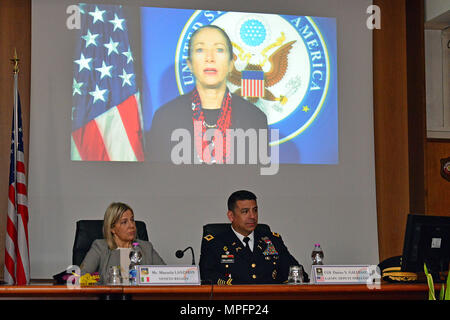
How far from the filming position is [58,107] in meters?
4.52

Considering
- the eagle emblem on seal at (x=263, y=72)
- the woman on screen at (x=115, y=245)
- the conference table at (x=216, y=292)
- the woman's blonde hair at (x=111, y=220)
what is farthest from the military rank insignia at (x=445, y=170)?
the woman's blonde hair at (x=111, y=220)

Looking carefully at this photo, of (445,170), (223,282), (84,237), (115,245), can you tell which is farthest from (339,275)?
(445,170)

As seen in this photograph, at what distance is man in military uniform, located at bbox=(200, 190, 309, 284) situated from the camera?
11.3 feet

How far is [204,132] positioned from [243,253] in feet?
4.57

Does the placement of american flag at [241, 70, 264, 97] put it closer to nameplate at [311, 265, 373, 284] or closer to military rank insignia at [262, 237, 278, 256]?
military rank insignia at [262, 237, 278, 256]

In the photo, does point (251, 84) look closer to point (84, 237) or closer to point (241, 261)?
point (241, 261)

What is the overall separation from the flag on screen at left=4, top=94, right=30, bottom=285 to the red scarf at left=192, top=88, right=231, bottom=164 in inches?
50.1

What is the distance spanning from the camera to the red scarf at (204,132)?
4.67m

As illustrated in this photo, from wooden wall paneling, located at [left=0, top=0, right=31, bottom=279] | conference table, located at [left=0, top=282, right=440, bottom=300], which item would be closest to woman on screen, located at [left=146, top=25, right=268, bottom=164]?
wooden wall paneling, located at [left=0, top=0, right=31, bottom=279]

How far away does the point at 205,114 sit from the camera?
15.5ft

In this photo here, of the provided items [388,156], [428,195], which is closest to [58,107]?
[388,156]

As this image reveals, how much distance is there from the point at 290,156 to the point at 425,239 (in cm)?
191

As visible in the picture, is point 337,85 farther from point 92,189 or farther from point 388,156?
point 92,189
